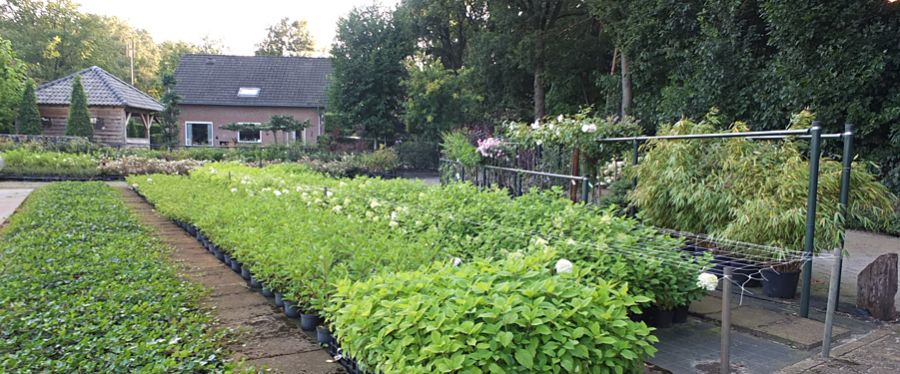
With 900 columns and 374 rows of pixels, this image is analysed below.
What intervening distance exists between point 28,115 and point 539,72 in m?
18.7

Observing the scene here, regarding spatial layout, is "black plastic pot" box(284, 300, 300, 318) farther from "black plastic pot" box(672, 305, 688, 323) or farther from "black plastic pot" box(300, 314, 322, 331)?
"black plastic pot" box(672, 305, 688, 323)

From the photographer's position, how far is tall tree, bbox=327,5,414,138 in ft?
65.9

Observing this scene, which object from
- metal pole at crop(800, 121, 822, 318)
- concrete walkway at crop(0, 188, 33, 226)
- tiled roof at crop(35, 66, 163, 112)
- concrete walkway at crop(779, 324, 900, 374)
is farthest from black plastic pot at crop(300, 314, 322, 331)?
tiled roof at crop(35, 66, 163, 112)

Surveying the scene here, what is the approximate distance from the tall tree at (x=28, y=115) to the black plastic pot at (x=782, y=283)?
2440 cm

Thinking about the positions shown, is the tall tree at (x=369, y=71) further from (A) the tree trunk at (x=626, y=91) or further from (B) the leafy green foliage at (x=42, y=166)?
(A) the tree trunk at (x=626, y=91)

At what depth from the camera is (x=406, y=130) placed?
67.4 ft

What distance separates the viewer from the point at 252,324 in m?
3.33

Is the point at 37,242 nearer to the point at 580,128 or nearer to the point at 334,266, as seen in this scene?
the point at 334,266

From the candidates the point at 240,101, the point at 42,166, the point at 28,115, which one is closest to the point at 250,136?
the point at 240,101

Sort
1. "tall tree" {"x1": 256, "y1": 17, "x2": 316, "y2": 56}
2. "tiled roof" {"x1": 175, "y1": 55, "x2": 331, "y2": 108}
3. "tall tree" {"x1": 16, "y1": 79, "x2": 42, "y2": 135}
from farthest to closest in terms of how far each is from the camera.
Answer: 1. "tall tree" {"x1": 256, "y1": 17, "x2": 316, "y2": 56}
2. "tiled roof" {"x1": 175, "y1": 55, "x2": 331, "y2": 108}
3. "tall tree" {"x1": 16, "y1": 79, "x2": 42, "y2": 135}

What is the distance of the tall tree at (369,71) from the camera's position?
20.1 meters

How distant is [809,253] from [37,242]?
20.4ft

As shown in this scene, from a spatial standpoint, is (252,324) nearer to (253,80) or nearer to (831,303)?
(831,303)

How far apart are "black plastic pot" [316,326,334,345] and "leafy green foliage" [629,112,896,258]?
9.13 ft
